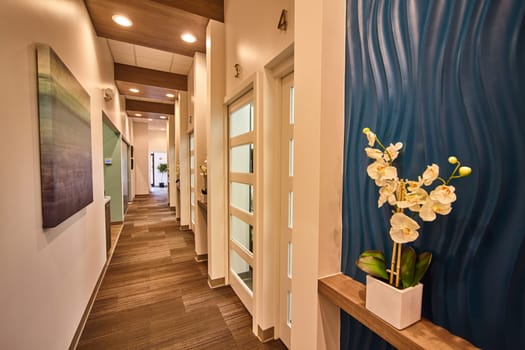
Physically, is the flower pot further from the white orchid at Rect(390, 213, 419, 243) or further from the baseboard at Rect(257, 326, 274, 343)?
the baseboard at Rect(257, 326, 274, 343)

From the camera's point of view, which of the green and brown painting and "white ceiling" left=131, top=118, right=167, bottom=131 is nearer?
the green and brown painting

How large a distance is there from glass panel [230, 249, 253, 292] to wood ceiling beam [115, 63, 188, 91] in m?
3.87

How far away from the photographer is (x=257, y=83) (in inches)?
72.1

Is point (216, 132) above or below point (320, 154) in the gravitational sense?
above

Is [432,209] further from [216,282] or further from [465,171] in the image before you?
[216,282]

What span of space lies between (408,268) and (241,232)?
1.92 meters

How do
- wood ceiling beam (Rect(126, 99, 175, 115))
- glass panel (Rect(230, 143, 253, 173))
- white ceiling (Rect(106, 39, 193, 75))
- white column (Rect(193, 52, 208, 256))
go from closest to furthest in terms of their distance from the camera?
glass panel (Rect(230, 143, 253, 173)) < white column (Rect(193, 52, 208, 256)) < white ceiling (Rect(106, 39, 193, 75)) < wood ceiling beam (Rect(126, 99, 175, 115))

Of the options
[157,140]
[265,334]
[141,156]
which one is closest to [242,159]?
[265,334]

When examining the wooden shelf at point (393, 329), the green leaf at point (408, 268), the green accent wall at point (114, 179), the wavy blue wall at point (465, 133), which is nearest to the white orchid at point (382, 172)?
the wavy blue wall at point (465, 133)

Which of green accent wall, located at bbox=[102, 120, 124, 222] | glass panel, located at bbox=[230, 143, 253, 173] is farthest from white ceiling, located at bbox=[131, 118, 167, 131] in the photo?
glass panel, located at bbox=[230, 143, 253, 173]

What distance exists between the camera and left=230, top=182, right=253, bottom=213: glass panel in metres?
2.28

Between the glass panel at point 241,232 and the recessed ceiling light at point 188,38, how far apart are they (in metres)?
2.46

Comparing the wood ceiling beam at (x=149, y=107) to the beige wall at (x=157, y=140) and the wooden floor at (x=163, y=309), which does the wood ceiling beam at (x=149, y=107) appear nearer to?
the wooden floor at (x=163, y=309)

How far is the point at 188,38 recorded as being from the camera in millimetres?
3094
